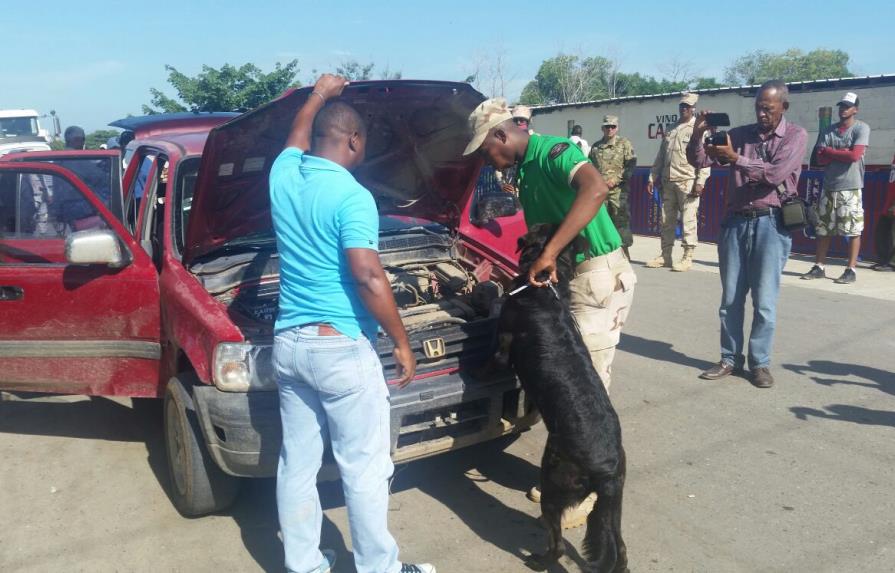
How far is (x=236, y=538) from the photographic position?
3619 mm

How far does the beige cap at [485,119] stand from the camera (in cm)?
353

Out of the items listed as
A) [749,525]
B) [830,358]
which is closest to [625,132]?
[830,358]

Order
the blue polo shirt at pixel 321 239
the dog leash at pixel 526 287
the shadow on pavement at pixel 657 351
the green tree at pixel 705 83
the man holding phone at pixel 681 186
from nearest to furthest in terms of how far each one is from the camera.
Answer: the blue polo shirt at pixel 321 239
the dog leash at pixel 526 287
the shadow on pavement at pixel 657 351
the man holding phone at pixel 681 186
the green tree at pixel 705 83

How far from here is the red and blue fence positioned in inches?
397

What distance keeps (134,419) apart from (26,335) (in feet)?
3.83

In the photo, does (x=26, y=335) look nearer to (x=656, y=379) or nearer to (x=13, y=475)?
(x=13, y=475)

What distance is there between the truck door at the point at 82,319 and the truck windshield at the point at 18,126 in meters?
25.8

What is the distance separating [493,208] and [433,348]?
6.33ft

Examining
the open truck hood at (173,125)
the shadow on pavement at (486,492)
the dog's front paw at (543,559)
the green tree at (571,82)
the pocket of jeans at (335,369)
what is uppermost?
the green tree at (571,82)

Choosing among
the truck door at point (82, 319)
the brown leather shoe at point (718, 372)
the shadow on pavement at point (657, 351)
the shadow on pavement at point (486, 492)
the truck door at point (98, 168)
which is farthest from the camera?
the shadow on pavement at point (657, 351)

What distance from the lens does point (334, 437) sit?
2887 millimetres

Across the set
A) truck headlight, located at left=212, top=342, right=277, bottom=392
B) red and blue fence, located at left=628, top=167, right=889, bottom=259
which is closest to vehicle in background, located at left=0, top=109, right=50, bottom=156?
red and blue fence, located at left=628, top=167, right=889, bottom=259

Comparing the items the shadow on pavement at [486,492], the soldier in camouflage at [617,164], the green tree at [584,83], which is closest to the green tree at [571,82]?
the green tree at [584,83]

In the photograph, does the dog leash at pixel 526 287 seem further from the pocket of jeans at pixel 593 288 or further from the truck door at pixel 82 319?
the truck door at pixel 82 319
